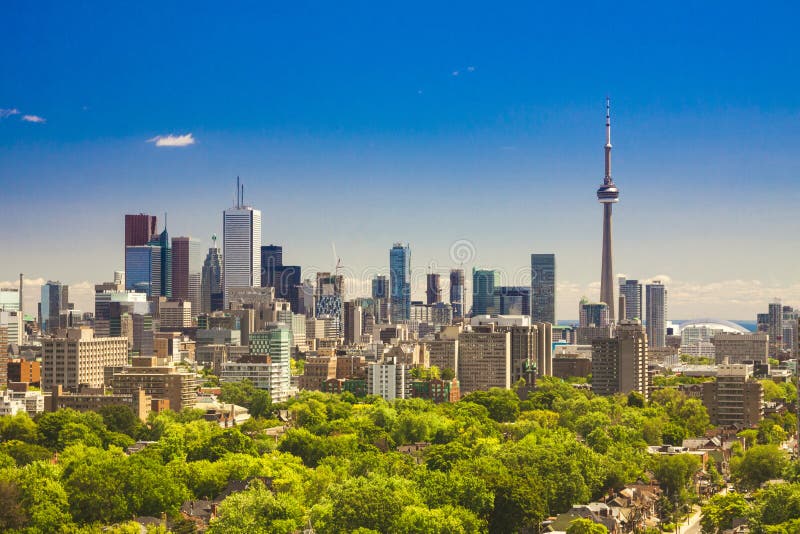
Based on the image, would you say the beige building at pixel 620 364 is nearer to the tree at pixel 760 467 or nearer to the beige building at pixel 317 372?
the beige building at pixel 317 372

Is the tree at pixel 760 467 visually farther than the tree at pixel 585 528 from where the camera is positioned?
Yes

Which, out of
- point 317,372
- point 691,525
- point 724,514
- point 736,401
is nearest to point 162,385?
point 317,372

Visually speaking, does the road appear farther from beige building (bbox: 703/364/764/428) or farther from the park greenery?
beige building (bbox: 703/364/764/428)

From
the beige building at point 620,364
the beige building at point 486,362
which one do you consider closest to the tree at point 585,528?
the beige building at point 620,364

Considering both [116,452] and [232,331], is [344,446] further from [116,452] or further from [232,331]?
[232,331]

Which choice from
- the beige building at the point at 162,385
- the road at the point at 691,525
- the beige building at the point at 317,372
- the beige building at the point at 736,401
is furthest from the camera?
the beige building at the point at 317,372

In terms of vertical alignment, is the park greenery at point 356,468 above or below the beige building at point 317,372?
below

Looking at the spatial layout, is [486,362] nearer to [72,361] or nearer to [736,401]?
[736,401]
